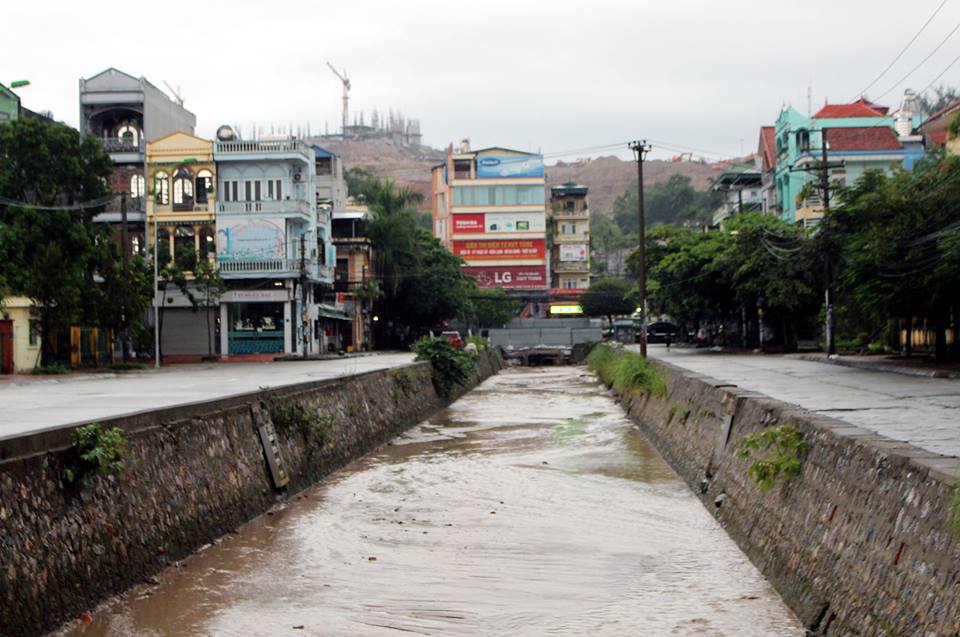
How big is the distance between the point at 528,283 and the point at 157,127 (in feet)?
194

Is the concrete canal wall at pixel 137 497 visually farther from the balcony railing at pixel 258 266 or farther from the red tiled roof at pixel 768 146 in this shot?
the red tiled roof at pixel 768 146

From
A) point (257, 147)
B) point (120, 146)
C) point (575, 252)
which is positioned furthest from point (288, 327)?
point (575, 252)

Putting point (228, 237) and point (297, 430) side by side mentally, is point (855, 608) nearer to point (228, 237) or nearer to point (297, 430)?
point (297, 430)

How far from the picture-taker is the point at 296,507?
15961 millimetres

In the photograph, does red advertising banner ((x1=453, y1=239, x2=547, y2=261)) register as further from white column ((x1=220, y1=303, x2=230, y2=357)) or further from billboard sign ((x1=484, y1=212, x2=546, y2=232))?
white column ((x1=220, y1=303, x2=230, y2=357))

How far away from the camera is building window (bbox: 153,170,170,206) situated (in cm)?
6800

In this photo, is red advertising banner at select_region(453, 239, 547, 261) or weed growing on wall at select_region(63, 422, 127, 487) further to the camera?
red advertising banner at select_region(453, 239, 547, 261)

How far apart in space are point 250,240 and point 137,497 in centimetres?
5719

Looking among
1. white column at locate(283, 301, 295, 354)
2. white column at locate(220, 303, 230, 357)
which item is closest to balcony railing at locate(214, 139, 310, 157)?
white column at locate(283, 301, 295, 354)

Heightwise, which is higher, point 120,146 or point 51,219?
point 120,146

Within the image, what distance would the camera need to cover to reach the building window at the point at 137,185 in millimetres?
68750

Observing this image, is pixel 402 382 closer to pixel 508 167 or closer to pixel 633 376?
pixel 633 376

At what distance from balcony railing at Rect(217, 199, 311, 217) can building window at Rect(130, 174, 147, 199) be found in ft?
16.3

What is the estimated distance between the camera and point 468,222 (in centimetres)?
12600
